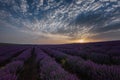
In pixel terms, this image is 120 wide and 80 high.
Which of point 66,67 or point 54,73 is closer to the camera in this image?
point 54,73

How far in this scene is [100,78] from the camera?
118 inches

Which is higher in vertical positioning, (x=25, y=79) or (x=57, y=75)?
(x=57, y=75)

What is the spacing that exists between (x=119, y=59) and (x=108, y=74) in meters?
3.65

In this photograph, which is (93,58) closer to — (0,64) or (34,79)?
(34,79)

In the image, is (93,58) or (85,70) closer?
(85,70)

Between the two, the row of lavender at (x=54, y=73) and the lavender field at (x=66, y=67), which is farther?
the lavender field at (x=66, y=67)

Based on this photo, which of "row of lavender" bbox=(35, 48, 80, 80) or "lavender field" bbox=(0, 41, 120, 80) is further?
"lavender field" bbox=(0, 41, 120, 80)

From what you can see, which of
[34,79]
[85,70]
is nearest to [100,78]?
[85,70]

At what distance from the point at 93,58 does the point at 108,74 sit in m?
5.05

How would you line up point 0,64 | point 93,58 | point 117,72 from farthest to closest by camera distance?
point 0,64, point 93,58, point 117,72

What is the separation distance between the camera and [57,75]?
3211 millimetres

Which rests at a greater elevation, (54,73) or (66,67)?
(54,73)

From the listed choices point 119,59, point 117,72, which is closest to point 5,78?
point 117,72

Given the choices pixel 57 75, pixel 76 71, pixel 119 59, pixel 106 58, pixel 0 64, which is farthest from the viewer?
pixel 0 64
